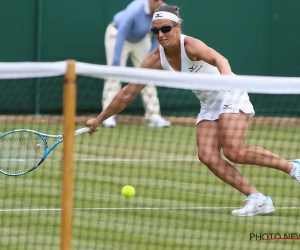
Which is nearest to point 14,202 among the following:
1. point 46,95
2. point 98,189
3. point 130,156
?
point 98,189

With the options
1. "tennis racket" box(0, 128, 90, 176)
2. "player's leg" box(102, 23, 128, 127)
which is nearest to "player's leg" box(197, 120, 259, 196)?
"tennis racket" box(0, 128, 90, 176)

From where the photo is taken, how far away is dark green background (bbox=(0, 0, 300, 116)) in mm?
14391

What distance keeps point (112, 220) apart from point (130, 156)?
380 cm

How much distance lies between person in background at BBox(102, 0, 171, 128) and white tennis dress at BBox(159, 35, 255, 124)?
5.32 m

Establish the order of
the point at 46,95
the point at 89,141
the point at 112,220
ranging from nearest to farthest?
the point at 112,220
the point at 89,141
the point at 46,95

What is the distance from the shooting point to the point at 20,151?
25.4ft

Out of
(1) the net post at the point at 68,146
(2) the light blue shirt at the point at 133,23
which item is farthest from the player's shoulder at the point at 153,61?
(2) the light blue shirt at the point at 133,23

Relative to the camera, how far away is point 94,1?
47.9ft

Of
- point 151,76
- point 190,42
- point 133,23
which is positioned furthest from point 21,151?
point 133,23

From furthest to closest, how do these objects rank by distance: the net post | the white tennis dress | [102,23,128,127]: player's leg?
[102,23,128,127]: player's leg < the white tennis dress < the net post

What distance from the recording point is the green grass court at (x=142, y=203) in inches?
261

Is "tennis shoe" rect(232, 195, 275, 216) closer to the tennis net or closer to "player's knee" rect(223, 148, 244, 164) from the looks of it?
the tennis net

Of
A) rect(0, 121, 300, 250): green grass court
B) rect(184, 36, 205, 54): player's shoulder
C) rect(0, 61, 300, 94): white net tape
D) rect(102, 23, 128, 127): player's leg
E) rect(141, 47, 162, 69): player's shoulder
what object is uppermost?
rect(102, 23, 128, 127): player's leg

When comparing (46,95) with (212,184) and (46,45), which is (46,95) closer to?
(46,45)
